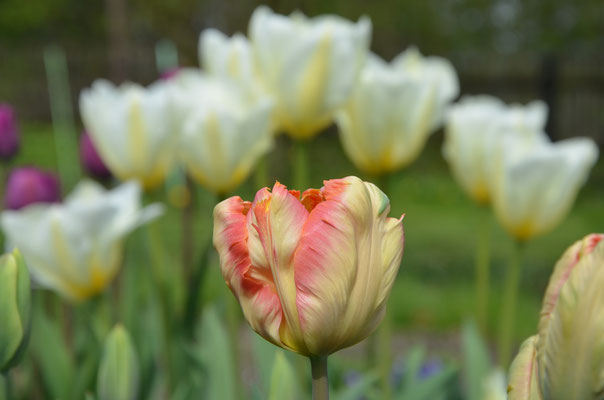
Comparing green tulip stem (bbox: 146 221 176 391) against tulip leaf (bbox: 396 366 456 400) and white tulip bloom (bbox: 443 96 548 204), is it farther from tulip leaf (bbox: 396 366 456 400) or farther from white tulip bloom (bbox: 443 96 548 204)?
white tulip bloom (bbox: 443 96 548 204)

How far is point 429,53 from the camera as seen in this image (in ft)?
34.0

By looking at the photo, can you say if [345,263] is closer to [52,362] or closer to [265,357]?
[265,357]

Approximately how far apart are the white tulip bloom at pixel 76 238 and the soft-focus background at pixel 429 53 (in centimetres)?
97

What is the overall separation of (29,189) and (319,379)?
1296 millimetres

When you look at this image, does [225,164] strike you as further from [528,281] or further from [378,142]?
[528,281]

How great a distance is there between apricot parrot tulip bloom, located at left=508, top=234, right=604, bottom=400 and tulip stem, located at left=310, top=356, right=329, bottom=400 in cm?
11

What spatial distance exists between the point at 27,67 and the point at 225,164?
11.4 metres

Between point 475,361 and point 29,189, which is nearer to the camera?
point 475,361

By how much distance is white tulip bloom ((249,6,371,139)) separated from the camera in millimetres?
1208

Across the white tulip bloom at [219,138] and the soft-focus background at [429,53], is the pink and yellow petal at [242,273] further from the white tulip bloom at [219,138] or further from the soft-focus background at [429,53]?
the soft-focus background at [429,53]

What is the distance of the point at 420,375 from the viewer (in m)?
1.97

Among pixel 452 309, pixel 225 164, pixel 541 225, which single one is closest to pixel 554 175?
pixel 541 225

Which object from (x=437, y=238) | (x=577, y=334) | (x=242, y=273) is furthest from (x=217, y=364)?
(x=437, y=238)

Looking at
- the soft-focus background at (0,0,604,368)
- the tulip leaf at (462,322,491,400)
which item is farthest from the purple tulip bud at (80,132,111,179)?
the tulip leaf at (462,322,491,400)
